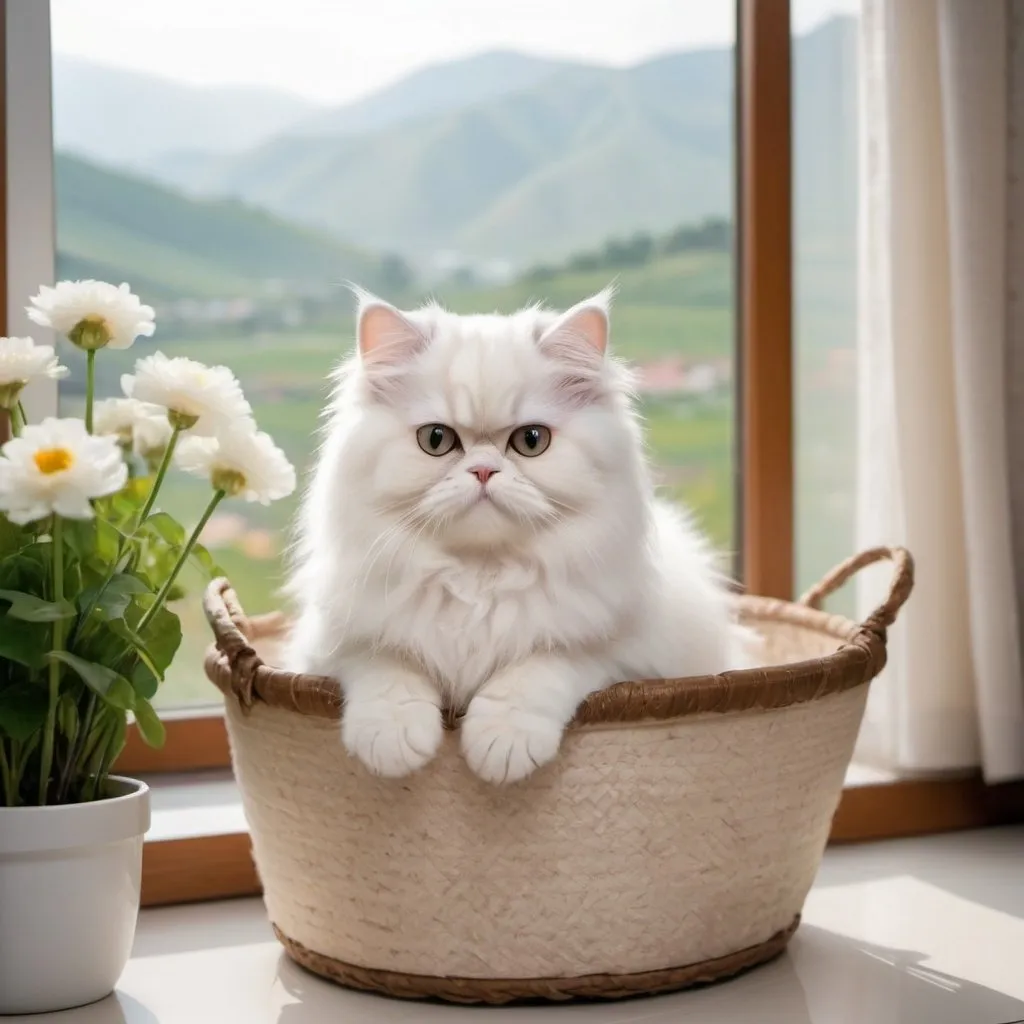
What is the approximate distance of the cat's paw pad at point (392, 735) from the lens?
1.15 m

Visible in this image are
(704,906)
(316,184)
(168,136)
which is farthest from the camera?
(316,184)

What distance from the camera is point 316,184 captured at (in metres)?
3.84

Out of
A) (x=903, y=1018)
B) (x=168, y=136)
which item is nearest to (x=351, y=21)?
(x=168, y=136)

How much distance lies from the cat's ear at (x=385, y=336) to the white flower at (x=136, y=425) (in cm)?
26

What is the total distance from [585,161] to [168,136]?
54.9 inches

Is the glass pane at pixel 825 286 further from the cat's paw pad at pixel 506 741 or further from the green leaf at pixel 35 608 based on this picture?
the green leaf at pixel 35 608

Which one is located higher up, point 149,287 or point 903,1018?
point 149,287

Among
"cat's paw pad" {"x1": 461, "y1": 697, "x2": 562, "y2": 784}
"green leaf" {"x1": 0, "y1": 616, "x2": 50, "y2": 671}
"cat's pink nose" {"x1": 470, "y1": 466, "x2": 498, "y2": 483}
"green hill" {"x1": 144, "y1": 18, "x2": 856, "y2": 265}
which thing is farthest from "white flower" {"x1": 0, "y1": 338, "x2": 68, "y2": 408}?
"green hill" {"x1": 144, "y1": 18, "x2": 856, "y2": 265}

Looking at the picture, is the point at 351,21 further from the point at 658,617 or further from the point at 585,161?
the point at 658,617

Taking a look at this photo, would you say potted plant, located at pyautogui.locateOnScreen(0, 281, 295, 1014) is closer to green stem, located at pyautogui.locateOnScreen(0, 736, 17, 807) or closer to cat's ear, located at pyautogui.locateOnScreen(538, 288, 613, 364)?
green stem, located at pyautogui.locateOnScreen(0, 736, 17, 807)

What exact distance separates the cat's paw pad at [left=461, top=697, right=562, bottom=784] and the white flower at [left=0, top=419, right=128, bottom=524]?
0.39 meters

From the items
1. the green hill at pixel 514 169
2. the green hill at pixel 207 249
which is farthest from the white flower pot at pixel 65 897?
the green hill at pixel 514 169

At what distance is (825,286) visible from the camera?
219 centimetres

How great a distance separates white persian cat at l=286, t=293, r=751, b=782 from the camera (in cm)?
118
